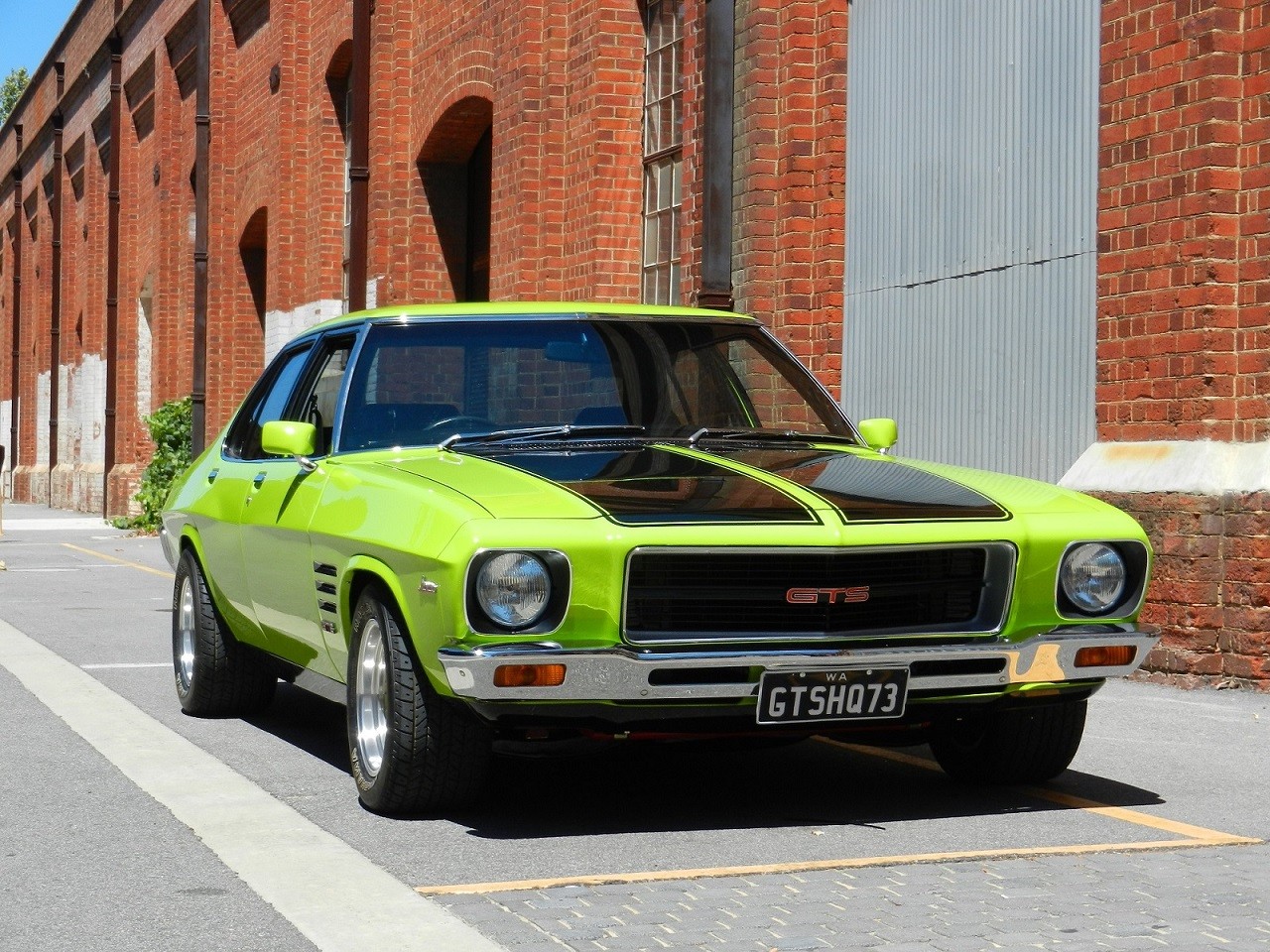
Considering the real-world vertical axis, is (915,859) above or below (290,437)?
below

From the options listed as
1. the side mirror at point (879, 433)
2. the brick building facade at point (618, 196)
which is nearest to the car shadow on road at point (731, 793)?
the side mirror at point (879, 433)

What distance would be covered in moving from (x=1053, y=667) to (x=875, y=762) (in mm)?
1498

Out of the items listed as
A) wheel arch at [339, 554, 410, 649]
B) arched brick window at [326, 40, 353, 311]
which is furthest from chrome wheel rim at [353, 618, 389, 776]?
arched brick window at [326, 40, 353, 311]

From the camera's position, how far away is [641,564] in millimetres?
5312

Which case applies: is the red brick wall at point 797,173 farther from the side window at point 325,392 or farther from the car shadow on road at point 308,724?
the side window at point 325,392

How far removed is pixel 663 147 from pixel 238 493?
968cm

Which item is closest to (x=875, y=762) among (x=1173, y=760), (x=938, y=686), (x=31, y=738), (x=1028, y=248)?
(x=1173, y=760)

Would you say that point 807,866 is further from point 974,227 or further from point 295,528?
point 974,227

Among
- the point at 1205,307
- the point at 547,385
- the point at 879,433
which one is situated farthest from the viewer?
the point at 1205,307

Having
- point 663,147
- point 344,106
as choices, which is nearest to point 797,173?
point 663,147

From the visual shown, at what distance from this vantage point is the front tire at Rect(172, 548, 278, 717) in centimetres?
791

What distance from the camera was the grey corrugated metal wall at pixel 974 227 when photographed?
1090 centimetres

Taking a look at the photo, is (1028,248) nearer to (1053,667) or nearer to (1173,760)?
(1173,760)

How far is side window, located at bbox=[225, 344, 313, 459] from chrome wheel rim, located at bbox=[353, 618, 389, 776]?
1826 millimetres
